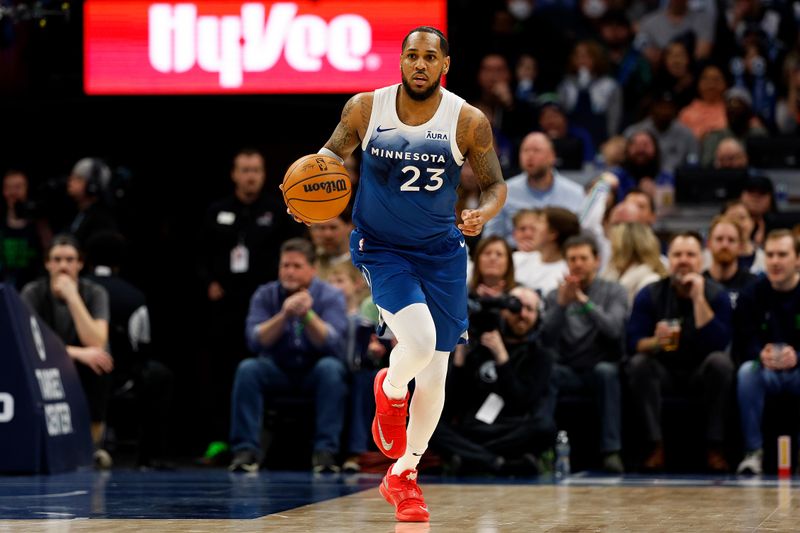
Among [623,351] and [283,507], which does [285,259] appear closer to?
[623,351]

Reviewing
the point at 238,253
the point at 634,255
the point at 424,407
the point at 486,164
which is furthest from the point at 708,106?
the point at 424,407

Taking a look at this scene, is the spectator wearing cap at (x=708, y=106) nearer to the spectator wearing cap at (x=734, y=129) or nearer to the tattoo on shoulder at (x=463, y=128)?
the spectator wearing cap at (x=734, y=129)

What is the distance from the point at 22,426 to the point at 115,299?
172 centimetres

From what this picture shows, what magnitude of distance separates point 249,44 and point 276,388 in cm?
343

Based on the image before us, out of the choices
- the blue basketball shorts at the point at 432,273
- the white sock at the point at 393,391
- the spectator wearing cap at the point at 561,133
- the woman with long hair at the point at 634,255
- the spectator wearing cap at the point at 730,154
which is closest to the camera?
the blue basketball shorts at the point at 432,273

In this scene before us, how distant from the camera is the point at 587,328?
1007 centimetres

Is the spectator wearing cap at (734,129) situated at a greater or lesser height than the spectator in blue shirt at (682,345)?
greater

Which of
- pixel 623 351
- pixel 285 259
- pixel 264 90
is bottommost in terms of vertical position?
pixel 623 351

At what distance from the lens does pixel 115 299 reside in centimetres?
1039

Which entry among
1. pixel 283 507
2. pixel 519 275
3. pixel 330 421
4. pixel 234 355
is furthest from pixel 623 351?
pixel 283 507

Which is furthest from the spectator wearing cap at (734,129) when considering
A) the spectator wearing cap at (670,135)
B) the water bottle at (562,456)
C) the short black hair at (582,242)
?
the water bottle at (562,456)

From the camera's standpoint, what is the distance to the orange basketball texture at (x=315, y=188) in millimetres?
6141

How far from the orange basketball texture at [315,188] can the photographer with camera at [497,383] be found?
3223 mm

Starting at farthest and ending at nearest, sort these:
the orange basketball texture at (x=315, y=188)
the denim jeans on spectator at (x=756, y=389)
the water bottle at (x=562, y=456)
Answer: the water bottle at (x=562, y=456) → the denim jeans on spectator at (x=756, y=389) → the orange basketball texture at (x=315, y=188)
